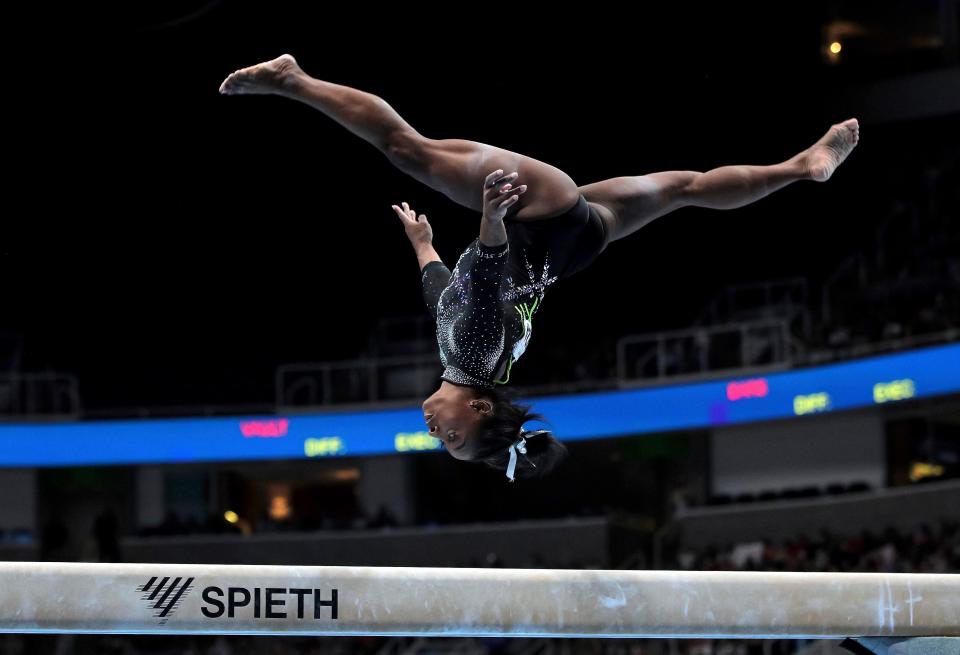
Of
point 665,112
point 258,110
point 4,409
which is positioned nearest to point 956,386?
point 665,112

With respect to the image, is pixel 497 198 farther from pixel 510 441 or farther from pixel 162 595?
pixel 162 595

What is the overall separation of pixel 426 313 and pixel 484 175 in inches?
607

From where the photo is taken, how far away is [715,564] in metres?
14.4

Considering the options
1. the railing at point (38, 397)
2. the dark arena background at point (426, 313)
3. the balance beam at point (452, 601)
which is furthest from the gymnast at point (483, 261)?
the railing at point (38, 397)

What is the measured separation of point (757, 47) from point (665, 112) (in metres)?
2.18

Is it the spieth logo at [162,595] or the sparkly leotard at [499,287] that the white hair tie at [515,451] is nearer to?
the sparkly leotard at [499,287]

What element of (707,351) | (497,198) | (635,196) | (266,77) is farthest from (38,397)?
(497,198)

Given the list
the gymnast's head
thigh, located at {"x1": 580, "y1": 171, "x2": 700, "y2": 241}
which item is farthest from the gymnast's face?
thigh, located at {"x1": 580, "y1": 171, "x2": 700, "y2": 241}

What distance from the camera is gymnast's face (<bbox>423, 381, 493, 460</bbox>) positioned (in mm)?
4062

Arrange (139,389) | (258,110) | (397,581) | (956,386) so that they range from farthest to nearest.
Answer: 1. (139,389)
2. (258,110)
3. (956,386)
4. (397,581)

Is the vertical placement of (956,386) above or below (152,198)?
below

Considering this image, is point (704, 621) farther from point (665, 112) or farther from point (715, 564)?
point (665, 112)

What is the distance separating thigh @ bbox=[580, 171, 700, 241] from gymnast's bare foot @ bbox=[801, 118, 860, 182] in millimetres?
448

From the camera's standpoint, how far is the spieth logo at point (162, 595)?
Result: 377cm
